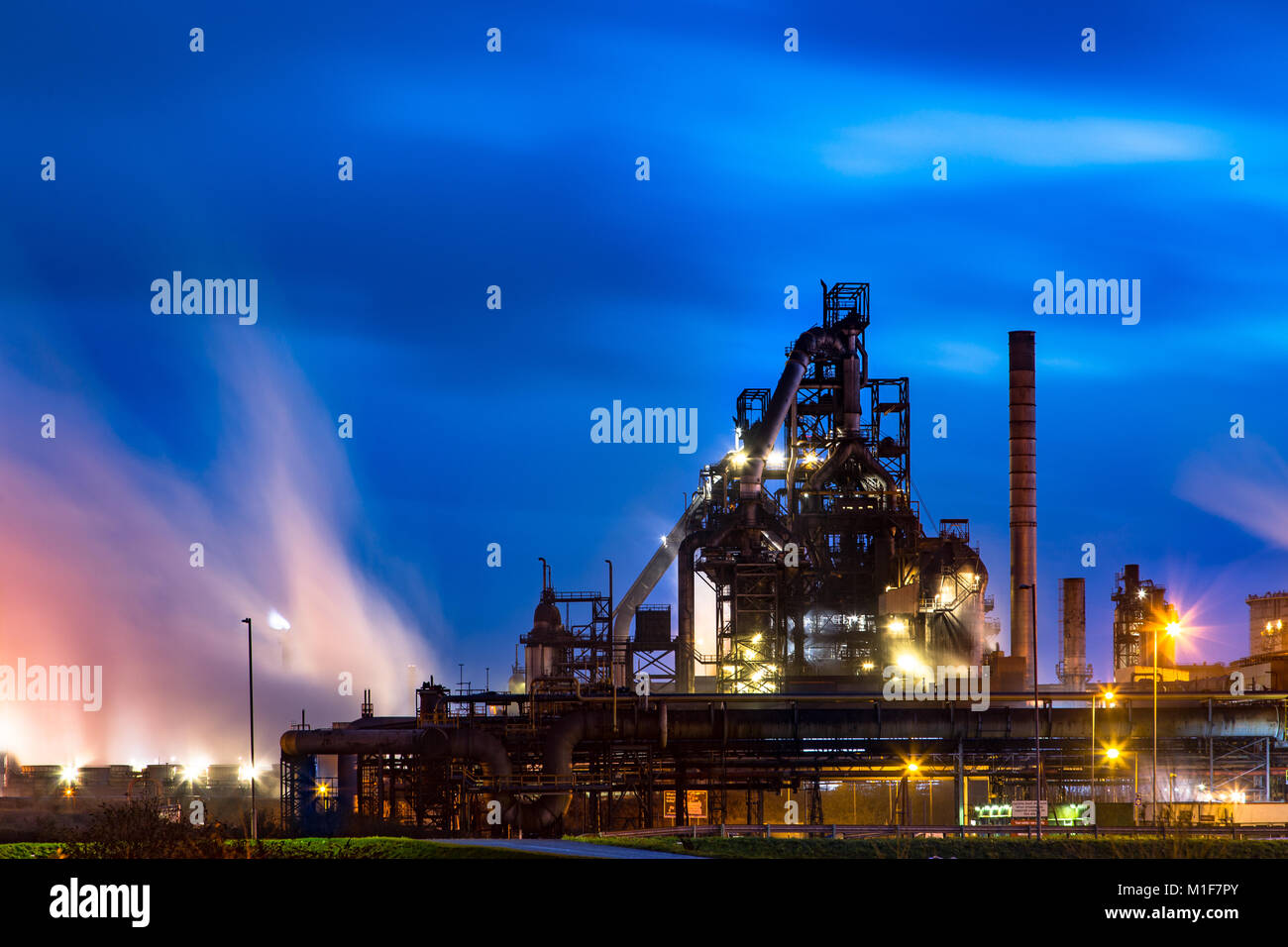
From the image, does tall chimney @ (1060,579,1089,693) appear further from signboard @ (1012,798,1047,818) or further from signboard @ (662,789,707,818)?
signboard @ (1012,798,1047,818)

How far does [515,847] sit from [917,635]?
5130cm

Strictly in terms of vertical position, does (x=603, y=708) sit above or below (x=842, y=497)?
below

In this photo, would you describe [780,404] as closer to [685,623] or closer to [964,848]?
[685,623]

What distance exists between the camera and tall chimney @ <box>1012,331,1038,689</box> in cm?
8619

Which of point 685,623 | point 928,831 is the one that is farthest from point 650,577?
point 928,831

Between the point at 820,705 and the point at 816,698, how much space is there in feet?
38.9

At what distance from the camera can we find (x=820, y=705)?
213 ft

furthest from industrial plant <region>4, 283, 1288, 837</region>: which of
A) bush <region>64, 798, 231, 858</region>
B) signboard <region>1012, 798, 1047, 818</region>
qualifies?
bush <region>64, 798, 231, 858</region>

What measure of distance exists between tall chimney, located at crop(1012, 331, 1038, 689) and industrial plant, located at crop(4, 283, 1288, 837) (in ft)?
0.45
